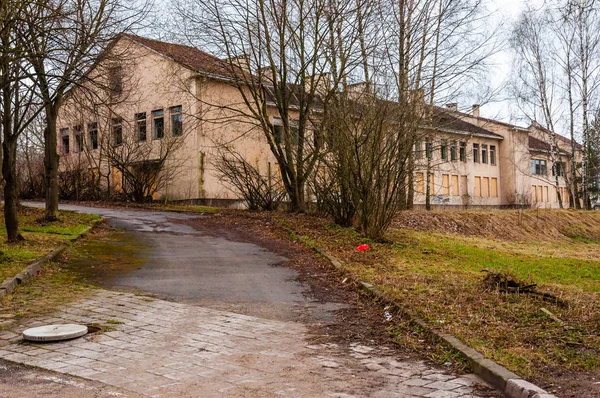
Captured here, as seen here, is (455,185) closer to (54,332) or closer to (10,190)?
(10,190)

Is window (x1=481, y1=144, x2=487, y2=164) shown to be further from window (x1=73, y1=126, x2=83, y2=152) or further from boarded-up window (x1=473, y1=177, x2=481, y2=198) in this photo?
window (x1=73, y1=126, x2=83, y2=152)

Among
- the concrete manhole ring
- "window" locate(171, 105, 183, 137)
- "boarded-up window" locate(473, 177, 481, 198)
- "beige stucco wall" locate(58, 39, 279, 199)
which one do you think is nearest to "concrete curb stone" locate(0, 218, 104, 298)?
the concrete manhole ring

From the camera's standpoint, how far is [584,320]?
7383 mm

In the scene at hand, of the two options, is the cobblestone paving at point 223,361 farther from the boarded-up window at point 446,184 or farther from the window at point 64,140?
the boarded-up window at point 446,184

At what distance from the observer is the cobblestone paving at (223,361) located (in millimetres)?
5348

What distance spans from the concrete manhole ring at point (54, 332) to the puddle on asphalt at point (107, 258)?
364cm

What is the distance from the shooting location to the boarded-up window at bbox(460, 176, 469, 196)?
52188mm

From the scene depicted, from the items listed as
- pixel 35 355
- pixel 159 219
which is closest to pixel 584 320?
pixel 35 355

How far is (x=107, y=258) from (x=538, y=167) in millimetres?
53882

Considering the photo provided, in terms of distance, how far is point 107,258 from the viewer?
47.0 feet

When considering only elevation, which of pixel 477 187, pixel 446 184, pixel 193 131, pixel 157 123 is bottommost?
pixel 477 187

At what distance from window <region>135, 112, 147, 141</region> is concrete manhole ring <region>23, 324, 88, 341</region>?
98.8 feet

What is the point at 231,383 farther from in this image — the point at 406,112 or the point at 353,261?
the point at 406,112

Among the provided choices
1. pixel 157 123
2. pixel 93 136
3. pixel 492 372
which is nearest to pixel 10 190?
pixel 492 372
